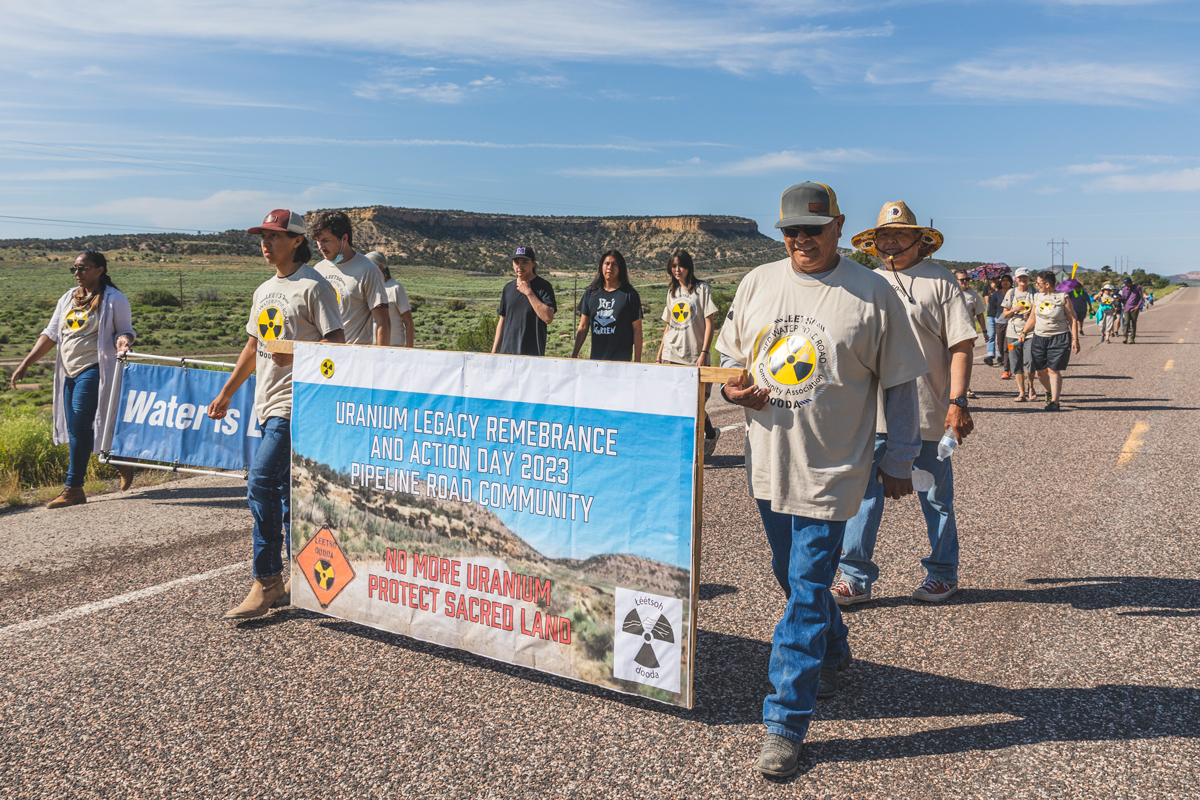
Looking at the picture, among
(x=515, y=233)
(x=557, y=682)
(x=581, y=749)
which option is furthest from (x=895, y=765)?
(x=515, y=233)

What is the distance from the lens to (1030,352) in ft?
42.2

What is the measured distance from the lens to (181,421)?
809 cm

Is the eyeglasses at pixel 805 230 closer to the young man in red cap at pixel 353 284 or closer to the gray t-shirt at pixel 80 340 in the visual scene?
the young man in red cap at pixel 353 284

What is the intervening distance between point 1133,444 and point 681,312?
523 cm

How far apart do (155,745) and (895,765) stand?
2685 mm

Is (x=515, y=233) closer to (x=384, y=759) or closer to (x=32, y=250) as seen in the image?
(x=32, y=250)

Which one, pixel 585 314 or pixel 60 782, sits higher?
pixel 585 314

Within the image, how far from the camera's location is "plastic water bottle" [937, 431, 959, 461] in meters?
4.71

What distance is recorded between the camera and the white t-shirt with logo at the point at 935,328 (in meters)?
4.71

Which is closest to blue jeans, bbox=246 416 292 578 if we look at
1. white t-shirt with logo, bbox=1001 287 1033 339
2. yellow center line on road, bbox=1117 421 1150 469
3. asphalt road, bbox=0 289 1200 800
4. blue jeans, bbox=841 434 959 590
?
asphalt road, bbox=0 289 1200 800

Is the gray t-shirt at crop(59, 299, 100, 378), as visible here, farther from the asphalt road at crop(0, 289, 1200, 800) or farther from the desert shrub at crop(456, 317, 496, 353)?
the desert shrub at crop(456, 317, 496, 353)

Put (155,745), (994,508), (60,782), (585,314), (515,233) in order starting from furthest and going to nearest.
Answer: (515,233), (585,314), (994,508), (155,745), (60,782)

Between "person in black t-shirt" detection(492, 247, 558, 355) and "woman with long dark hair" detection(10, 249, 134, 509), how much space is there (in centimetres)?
319

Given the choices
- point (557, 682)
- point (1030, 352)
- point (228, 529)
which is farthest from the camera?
point (1030, 352)
